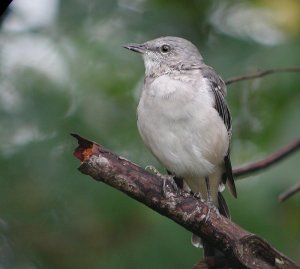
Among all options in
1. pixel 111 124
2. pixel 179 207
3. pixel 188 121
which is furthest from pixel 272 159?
pixel 111 124

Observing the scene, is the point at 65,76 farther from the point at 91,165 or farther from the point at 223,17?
the point at 91,165

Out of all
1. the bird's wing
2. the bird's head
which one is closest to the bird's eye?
the bird's head

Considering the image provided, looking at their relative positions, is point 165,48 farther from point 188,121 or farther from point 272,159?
point 272,159

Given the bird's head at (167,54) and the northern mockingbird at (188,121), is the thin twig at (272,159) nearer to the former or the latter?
the northern mockingbird at (188,121)

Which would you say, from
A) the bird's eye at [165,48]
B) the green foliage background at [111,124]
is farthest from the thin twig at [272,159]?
the bird's eye at [165,48]

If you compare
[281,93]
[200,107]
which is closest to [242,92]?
[281,93]

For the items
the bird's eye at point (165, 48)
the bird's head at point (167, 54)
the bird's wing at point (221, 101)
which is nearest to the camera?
the bird's wing at point (221, 101)
